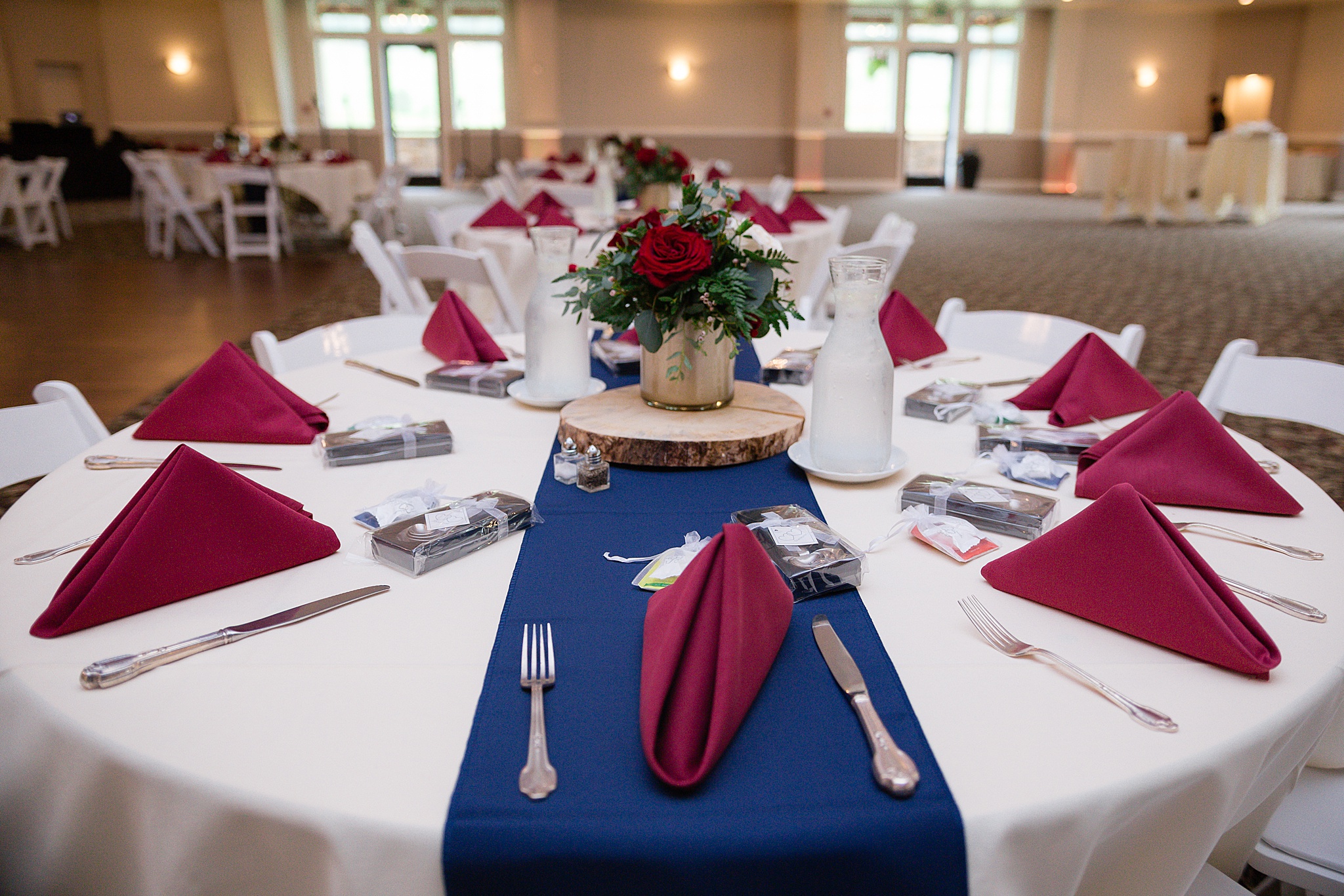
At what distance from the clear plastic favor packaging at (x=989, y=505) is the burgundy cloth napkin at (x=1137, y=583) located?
142mm

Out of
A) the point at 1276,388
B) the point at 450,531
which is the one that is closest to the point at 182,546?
the point at 450,531

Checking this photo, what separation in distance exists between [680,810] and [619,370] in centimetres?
126

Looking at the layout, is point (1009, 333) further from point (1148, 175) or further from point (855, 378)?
point (1148, 175)

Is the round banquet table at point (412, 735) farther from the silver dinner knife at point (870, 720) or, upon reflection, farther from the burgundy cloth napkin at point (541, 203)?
the burgundy cloth napkin at point (541, 203)

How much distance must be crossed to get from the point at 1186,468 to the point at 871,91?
16290 millimetres

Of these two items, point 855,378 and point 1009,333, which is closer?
point 855,378

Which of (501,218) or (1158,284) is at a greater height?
(501,218)

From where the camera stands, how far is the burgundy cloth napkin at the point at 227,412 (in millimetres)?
1351

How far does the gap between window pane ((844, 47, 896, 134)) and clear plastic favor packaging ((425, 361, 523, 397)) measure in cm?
1525

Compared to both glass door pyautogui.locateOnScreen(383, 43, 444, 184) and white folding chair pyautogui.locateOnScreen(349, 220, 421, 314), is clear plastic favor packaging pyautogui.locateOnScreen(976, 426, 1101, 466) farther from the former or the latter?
glass door pyautogui.locateOnScreen(383, 43, 444, 184)

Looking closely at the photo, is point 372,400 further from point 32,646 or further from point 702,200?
point 32,646

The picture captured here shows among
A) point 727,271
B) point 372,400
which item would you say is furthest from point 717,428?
point 372,400

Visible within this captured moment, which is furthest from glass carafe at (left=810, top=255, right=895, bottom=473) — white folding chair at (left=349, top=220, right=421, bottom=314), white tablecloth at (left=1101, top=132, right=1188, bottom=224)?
white tablecloth at (left=1101, top=132, right=1188, bottom=224)

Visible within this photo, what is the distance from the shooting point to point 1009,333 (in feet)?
7.39
